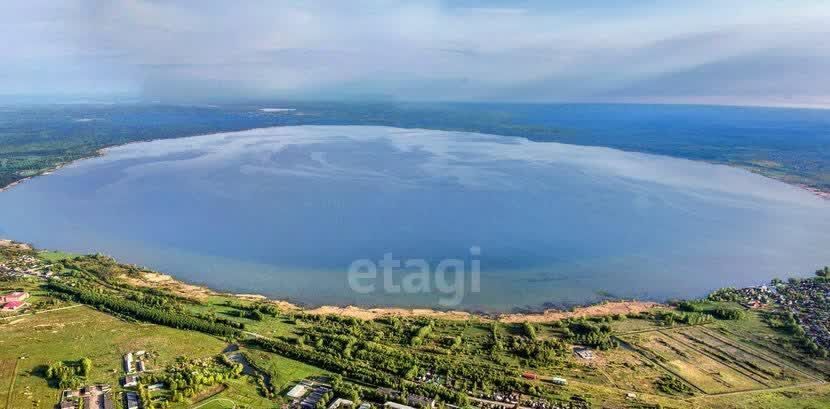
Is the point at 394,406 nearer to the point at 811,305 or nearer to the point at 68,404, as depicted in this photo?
the point at 68,404

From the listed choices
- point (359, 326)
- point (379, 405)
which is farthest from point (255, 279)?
point (379, 405)

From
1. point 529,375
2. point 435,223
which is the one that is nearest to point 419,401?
point 529,375

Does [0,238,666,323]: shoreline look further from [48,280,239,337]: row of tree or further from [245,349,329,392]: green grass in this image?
[245,349,329,392]: green grass

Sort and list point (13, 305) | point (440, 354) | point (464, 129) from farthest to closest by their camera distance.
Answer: point (464, 129) < point (13, 305) < point (440, 354)

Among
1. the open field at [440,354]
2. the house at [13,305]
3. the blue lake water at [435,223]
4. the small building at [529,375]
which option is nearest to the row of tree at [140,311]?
the open field at [440,354]

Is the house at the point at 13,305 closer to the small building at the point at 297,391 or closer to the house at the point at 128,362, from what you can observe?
the house at the point at 128,362

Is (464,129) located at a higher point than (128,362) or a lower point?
higher
